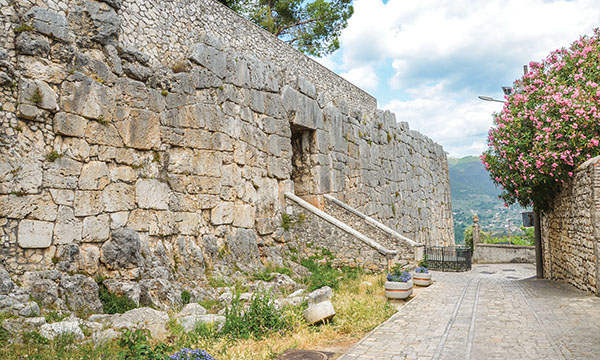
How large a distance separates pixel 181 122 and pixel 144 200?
6.76 ft

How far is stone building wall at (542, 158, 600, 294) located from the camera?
379 inches

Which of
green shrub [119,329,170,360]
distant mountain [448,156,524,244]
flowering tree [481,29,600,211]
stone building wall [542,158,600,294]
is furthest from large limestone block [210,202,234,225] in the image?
distant mountain [448,156,524,244]

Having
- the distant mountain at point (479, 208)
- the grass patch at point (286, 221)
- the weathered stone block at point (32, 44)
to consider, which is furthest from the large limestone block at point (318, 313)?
the distant mountain at point (479, 208)

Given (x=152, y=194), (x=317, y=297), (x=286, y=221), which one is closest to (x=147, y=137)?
(x=152, y=194)

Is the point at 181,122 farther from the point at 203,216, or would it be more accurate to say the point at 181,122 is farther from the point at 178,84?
the point at 203,216

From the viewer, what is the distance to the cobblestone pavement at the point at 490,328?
5895 mm

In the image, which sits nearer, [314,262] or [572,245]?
[572,245]

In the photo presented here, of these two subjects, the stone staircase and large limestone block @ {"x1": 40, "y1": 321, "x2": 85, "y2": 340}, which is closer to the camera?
large limestone block @ {"x1": 40, "y1": 321, "x2": 85, "y2": 340}

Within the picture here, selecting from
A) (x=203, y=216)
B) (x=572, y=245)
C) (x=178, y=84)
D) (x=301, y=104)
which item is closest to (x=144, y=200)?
(x=203, y=216)

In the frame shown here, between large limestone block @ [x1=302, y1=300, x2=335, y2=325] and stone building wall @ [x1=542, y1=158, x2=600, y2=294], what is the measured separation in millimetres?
6239

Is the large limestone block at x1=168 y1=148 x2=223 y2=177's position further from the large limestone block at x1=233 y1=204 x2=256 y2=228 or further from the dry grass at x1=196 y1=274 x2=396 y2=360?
the dry grass at x1=196 y1=274 x2=396 y2=360

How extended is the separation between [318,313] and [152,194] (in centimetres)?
447

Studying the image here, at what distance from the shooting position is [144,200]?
933 cm

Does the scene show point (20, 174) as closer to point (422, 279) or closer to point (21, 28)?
point (21, 28)
